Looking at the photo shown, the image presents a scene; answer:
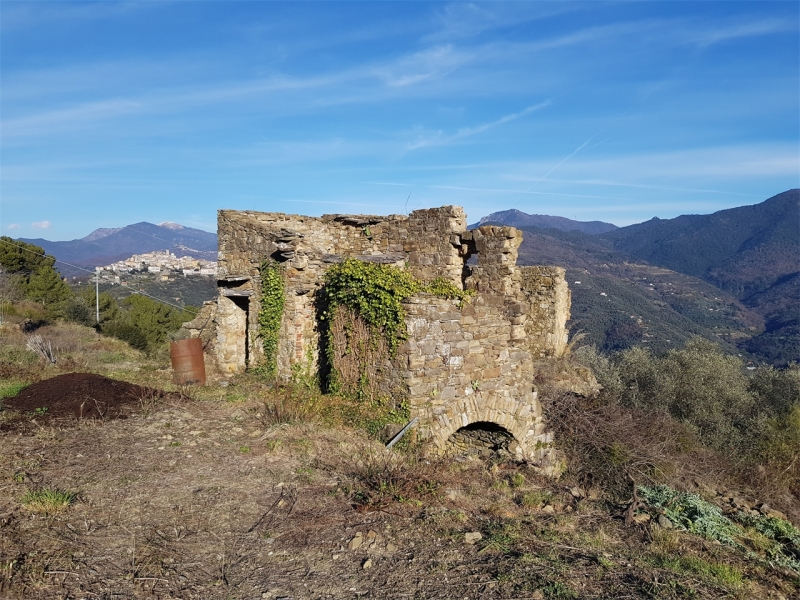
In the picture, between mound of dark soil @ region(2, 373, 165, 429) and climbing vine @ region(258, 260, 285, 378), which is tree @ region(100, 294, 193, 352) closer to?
climbing vine @ region(258, 260, 285, 378)

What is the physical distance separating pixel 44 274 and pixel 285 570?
1319 inches

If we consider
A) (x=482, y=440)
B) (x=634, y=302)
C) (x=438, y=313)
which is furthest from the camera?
(x=634, y=302)

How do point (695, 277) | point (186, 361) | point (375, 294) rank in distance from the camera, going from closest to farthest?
point (375, 294)
point (186, 361)
point (695, 277)

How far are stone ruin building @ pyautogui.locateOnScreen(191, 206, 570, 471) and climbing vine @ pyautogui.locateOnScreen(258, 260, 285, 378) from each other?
19 centimetres

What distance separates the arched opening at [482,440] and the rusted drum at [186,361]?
569cm

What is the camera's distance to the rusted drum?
1186 centimetres

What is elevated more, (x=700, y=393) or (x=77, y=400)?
(x=77, y=400)

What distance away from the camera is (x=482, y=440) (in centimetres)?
995

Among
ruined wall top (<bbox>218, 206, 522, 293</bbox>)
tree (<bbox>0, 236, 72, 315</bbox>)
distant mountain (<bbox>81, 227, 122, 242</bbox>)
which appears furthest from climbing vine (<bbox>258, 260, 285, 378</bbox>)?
distant mountain (<bbox>81, 227, 122, 242</bbox>)

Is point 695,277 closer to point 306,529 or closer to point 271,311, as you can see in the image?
point 271,311

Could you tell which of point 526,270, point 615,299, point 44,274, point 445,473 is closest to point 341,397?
point 445,473

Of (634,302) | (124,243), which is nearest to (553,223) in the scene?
(634,302)

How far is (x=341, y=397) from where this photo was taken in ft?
31.3

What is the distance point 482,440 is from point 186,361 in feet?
20.9
